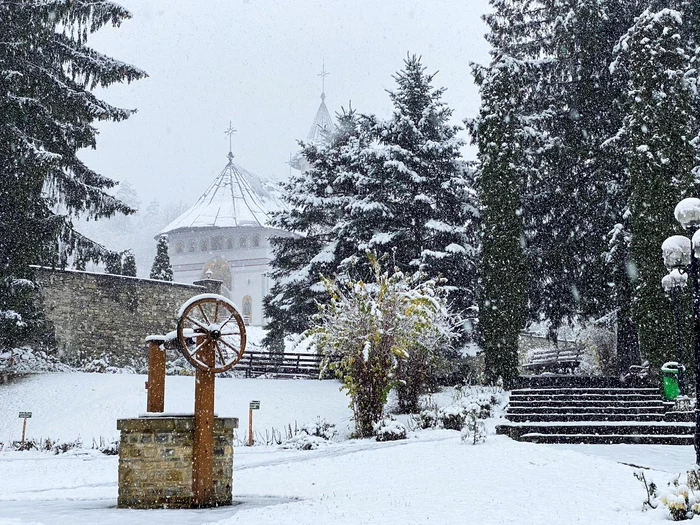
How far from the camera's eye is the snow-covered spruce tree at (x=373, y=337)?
610 inches

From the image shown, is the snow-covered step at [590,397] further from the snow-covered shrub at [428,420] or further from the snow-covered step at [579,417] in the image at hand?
the snow-covered shrub at [428,420]

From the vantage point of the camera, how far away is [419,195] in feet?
71.5

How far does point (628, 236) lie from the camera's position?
62.3ft

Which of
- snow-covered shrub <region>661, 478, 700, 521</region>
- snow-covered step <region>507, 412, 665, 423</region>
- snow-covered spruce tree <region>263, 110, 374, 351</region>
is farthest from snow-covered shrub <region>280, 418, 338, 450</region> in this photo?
snow-covered shrub <region>661, 478, 700, 521</region>

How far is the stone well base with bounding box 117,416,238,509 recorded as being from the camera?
24.0 feet

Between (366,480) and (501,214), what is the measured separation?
12420 mm

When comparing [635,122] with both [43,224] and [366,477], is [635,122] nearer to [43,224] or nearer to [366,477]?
[366,477]

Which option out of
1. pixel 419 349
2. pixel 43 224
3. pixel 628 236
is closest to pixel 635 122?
pixel 628 236

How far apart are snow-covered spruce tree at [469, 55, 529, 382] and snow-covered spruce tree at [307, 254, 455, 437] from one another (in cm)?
348

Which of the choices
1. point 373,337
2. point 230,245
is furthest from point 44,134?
point 230,245

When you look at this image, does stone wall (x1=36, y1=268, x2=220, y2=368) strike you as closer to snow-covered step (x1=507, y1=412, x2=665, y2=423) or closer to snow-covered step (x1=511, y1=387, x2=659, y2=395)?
snow-covered step (x1=511, y1=387, x2=659, y2=395)

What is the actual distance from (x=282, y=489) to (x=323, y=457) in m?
3.11

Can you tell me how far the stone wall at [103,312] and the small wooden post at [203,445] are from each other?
16317 millimetres

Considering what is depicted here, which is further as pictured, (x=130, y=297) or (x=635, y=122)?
(x=130, y=297)
